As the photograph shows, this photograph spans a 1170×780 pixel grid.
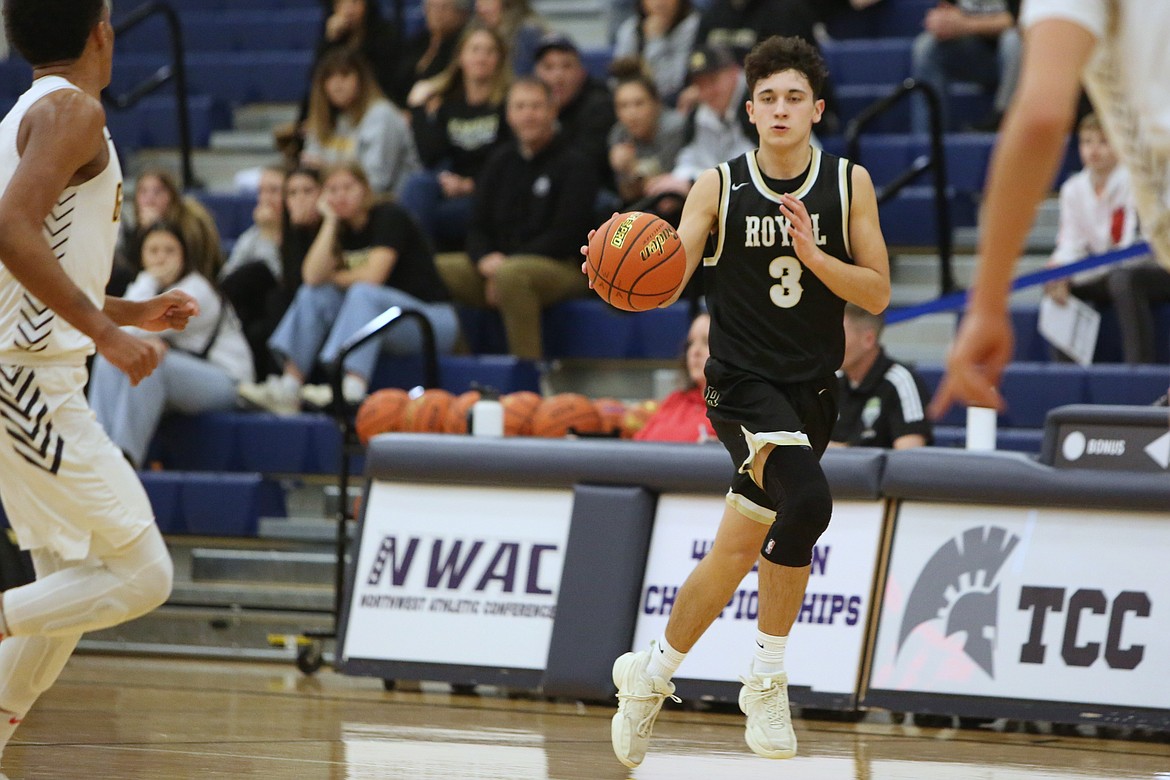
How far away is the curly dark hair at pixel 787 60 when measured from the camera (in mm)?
4789

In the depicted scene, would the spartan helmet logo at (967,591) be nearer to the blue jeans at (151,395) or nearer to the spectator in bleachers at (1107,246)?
the spectator in bleachers at (1107,246)

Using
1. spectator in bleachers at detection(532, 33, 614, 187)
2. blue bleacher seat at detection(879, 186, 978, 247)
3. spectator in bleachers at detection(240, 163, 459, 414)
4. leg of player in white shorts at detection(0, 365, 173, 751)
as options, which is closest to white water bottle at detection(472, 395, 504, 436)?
spectator in bleachers at detection(240, 163, 459, 414)

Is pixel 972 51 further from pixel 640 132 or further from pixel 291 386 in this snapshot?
pixel 291 386

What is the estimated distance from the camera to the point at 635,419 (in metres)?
7.55

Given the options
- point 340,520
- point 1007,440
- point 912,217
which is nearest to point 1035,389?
point 1007,440

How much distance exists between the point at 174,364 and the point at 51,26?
4.95m

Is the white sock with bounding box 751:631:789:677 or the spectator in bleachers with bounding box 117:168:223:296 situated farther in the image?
the spectator in bleachers with bounding box 117:168:223:296

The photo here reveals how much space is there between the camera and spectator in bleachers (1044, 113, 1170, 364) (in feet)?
26.5

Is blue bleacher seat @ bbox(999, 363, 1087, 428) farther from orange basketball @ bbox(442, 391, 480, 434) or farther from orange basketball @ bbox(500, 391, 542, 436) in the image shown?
orange basketball @ bbox(442, 391, 480, 434)

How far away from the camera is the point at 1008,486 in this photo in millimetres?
6082

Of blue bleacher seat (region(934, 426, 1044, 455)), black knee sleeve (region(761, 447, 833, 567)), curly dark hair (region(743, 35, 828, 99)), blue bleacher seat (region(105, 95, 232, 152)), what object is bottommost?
blue bleacher seat (region(934, 426, 1044, 455))

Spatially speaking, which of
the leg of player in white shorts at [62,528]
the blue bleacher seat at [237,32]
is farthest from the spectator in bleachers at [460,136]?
the leg of player in white shorts at [62,528]

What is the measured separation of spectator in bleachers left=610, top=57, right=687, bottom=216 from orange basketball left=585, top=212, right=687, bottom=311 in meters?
4.73

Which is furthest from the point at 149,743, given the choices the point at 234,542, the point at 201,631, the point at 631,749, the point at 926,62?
the point at 926,62
